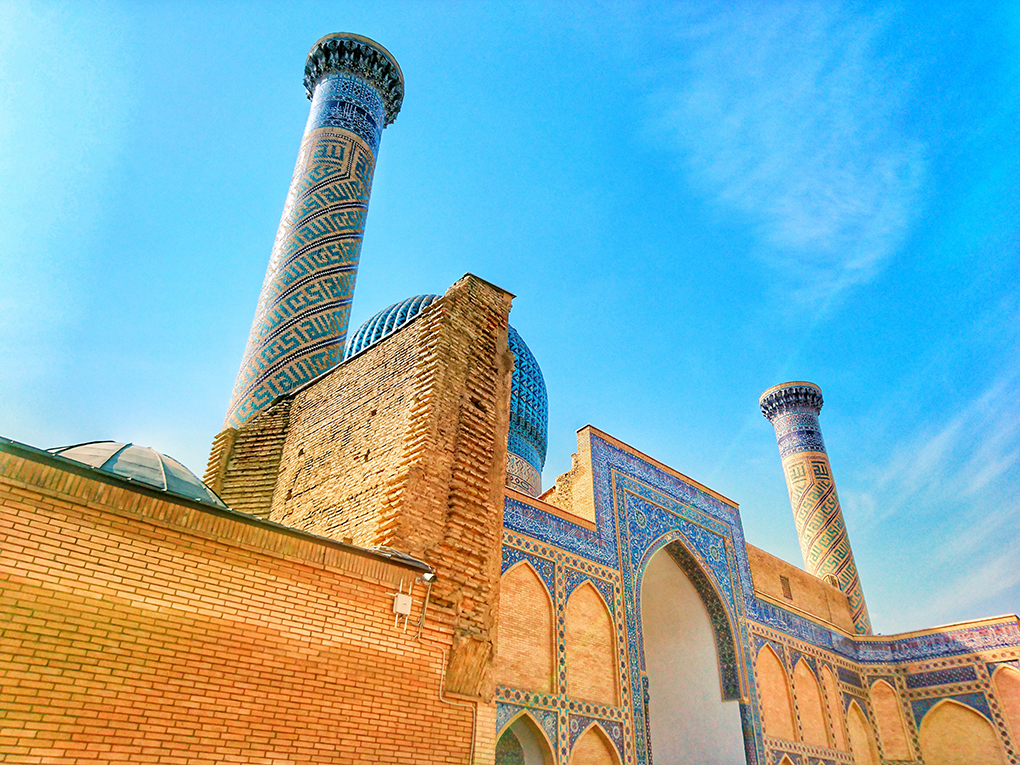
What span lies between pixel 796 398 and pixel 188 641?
16.0 meters

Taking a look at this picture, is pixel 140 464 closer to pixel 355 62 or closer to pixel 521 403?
pixel 521 403

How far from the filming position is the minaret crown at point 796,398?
16297 millimetres

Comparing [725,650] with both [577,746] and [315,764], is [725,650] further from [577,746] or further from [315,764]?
[315,764]

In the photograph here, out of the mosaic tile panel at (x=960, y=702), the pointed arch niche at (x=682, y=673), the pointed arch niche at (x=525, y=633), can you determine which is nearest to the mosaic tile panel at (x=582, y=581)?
the pointed arch niche at (x=525, y=633)

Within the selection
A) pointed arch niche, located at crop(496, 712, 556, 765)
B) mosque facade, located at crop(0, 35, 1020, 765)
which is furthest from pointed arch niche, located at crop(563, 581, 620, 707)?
pointed arch niche, located at crop(496, 712, 556, 765)

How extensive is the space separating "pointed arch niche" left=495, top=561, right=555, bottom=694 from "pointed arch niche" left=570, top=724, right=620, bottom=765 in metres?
0.63

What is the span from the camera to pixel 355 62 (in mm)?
10375

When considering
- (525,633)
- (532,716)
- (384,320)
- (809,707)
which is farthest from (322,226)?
(809,707)

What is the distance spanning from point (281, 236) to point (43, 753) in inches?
292

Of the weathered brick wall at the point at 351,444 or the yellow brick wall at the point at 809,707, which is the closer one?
the weathered brick wall at the point at 351,444

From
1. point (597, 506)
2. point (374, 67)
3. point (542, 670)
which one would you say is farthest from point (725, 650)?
point (374, 67)

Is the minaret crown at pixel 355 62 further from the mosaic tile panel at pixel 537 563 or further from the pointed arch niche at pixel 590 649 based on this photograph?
the pointed arch niche at pixel 590 649

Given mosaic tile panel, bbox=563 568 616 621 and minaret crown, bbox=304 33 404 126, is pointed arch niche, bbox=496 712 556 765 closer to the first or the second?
mosaic tile panel, bbox=563 568 616 621

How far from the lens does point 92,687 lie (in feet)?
7.86
